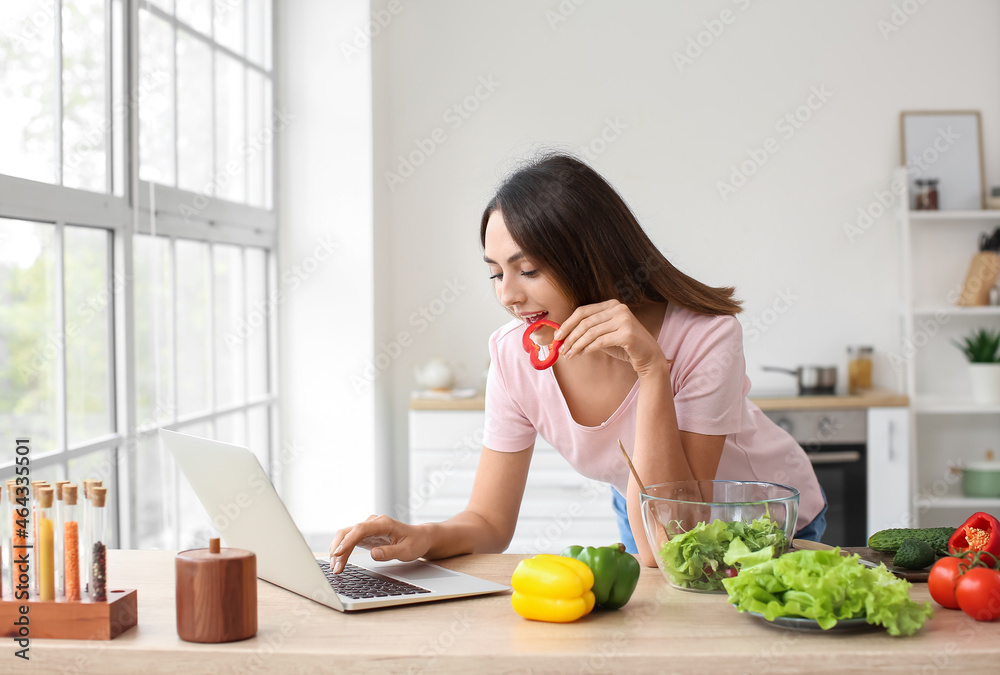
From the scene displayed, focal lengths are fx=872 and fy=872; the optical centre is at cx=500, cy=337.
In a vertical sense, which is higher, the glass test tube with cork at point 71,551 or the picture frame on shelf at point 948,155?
the picture frame on shelf at point 948,155

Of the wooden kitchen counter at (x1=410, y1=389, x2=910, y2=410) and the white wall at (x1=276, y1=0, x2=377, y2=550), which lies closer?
the wooden kitchen counter at (x1=410, y1=389, x2=910, y2=410)

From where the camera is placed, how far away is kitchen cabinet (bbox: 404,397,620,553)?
11.0 ft

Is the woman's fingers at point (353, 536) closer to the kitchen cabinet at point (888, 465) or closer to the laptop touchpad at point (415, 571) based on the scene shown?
the laptop touchpad at point (415, 571)

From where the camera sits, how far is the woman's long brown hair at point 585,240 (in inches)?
60.3

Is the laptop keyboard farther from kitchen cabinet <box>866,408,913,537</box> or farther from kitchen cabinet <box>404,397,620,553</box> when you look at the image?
kitchen cabinet <box>866,408,913,537</box>

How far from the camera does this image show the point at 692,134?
3840mm

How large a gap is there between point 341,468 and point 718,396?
2224mm

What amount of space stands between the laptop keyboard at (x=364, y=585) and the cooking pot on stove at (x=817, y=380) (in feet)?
8.86

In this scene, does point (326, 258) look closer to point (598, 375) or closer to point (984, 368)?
point (598, 375)

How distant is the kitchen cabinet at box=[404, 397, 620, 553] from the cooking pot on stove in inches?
37.7

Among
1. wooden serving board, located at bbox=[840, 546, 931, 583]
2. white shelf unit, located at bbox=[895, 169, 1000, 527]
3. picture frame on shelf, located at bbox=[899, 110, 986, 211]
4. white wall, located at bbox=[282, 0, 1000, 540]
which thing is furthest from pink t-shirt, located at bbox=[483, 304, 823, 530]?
picture frame on shelf, located at bbox=[899, 110, 986, 211]

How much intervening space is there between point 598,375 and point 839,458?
1.99m

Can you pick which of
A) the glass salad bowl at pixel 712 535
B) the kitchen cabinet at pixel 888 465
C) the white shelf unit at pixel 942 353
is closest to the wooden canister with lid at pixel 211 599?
the glass salad bowl at pixel 712 535

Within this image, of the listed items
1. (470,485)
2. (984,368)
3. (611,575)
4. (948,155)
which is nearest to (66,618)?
(611,575)
